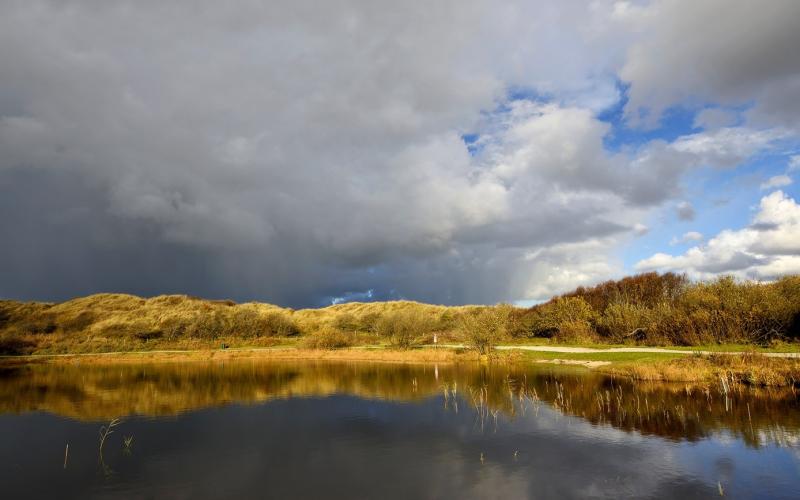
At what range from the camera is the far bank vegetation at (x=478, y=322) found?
156ft

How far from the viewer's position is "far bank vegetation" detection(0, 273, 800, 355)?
47562 millimetres

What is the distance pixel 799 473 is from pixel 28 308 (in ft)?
482

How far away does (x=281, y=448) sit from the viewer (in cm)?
2038

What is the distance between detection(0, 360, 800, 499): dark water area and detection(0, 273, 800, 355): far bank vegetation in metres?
21.9

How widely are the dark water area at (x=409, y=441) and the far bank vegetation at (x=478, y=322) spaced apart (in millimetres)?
21868

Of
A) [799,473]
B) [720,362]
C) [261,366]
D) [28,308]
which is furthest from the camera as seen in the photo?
[28,308]

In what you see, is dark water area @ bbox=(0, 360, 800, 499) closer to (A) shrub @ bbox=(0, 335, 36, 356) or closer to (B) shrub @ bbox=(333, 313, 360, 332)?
(A) shrub @ bbox=(0, 335, 36, 356)

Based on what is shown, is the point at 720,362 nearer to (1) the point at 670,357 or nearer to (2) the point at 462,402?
(1) the point at 670,357

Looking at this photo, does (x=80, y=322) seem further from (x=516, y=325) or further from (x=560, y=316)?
(x=560, y=316)

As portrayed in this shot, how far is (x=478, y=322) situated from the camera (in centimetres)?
5388

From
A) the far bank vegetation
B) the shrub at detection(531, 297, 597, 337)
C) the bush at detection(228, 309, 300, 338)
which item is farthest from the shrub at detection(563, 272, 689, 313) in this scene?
the bush at detection(228, 309, 300, 338)

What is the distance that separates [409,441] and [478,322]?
33.7m

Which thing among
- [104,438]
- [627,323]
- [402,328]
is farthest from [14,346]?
[627,323]

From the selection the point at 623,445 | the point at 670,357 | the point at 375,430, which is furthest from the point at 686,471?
the point at 670,357
